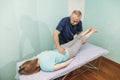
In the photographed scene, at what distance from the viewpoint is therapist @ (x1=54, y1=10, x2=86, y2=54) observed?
215cm

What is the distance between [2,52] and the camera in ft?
7.13

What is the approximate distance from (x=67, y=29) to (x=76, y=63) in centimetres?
54

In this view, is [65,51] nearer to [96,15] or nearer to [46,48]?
[46,48]

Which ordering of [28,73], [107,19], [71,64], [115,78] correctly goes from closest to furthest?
[28,73], [71,64], [115,78], [107,19]

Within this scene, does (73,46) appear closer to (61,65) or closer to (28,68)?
(61,65)

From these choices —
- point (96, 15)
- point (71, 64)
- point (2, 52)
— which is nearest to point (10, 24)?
point (2, 52)

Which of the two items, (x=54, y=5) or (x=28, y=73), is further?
(x=54, y=5)

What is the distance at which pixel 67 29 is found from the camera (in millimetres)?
2324

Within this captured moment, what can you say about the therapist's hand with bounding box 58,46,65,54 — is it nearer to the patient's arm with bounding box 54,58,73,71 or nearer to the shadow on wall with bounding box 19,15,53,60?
the patient's arm with bounding box 54,58,73,71

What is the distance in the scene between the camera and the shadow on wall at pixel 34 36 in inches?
90.5

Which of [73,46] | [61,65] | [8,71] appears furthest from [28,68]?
[73,46]

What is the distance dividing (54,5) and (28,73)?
3.89 ft

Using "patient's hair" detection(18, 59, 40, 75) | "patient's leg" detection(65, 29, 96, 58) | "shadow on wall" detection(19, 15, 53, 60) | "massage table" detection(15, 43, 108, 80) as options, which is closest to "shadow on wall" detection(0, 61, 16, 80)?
"shadow on wall" detection(19, 15, 53, 60)

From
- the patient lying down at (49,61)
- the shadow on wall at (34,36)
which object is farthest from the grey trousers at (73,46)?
the shadow on wall at (34,36)
